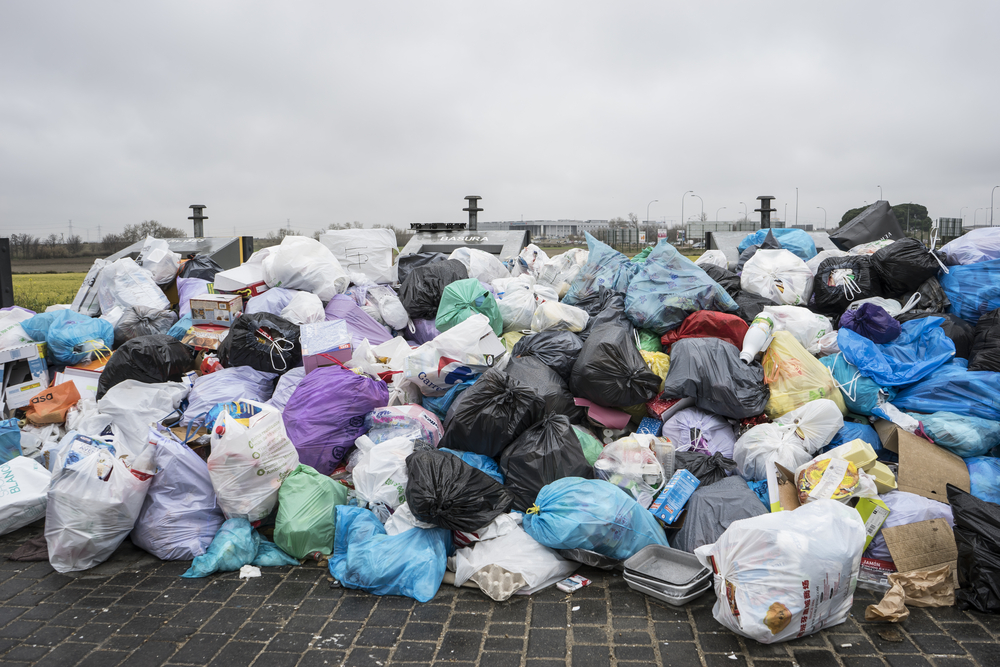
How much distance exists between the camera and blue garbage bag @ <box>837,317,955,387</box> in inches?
139

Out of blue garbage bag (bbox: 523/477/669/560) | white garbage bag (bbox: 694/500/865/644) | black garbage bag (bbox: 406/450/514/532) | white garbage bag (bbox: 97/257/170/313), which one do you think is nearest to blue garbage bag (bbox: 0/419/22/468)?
white garbage bag (bbox: 97/257/170/313)

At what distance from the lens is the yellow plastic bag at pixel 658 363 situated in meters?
3.91

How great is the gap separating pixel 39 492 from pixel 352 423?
182 cm

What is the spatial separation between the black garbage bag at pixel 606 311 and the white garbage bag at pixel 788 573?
6.81 ft

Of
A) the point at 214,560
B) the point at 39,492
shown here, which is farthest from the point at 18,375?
the point at 214,560

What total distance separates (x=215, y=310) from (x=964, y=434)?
16.6ft

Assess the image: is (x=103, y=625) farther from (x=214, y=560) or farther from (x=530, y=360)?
(x=530, y=360)

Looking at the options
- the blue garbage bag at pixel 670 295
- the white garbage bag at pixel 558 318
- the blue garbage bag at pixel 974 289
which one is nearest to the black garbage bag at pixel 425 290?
the white garbage bag at pixel 558 318

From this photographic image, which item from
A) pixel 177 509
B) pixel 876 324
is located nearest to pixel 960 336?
pixel 876 324

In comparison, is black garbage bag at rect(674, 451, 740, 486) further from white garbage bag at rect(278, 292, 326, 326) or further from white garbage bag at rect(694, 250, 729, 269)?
white garbage bag at rect(278, 292, 326, 326)

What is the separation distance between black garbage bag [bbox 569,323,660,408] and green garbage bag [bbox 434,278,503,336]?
3.39 ft

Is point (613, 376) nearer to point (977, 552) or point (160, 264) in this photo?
point (977, 552)

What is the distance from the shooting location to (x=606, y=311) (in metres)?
4.57

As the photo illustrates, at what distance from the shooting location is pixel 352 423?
142 inches
